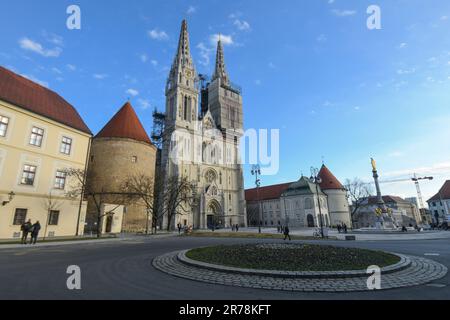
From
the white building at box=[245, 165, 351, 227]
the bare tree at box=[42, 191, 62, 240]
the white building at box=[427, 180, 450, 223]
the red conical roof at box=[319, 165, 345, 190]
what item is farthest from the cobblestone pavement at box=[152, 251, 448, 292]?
the white building at box=[427, 180, 450, 223]

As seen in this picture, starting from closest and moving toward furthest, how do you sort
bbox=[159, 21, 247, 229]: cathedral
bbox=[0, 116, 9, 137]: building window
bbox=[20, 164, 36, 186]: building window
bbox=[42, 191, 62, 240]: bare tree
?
bbox=[0, 116, 9, 137]: building window
bbox=[20, 164, 36, 186]: building window
bbox=[42, 191, 62, 240]: bare tree
bbox=[159, 21, 247, 229]: cathedral

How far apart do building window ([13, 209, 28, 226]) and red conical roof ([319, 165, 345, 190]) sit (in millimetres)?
59506

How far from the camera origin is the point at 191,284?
6184 millimetres

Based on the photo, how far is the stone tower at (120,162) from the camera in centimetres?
3328

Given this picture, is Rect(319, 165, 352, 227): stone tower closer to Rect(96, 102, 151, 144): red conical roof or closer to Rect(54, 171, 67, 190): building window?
Rect(96, 102, 151, 144): red conical roof

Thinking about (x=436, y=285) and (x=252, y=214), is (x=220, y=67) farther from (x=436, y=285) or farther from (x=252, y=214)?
(x=436, y=285)

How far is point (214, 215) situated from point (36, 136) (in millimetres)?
41361

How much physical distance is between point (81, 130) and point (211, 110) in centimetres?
4757

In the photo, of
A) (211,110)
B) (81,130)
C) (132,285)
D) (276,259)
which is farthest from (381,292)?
(211,110)

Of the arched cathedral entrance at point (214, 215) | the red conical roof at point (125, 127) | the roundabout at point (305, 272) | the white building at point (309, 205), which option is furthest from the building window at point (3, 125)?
the white building at point (309, 205)

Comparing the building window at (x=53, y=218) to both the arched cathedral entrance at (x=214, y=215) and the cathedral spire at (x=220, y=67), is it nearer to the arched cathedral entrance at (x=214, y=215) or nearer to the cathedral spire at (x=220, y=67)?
the arched cathedral entrance at (x=214, y=215)

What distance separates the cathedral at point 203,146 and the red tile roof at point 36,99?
84.6 ft

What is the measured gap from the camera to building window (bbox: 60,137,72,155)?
24016 mm
